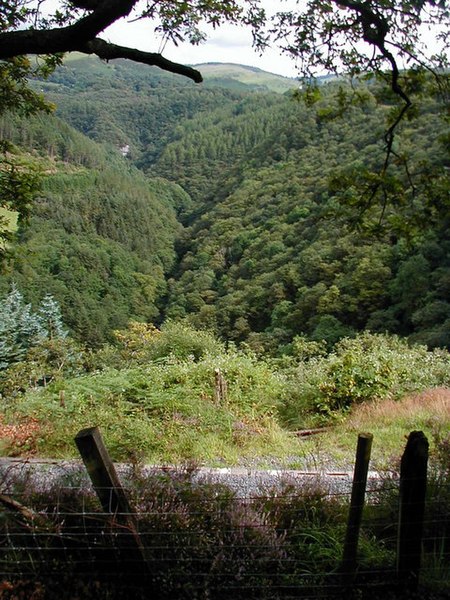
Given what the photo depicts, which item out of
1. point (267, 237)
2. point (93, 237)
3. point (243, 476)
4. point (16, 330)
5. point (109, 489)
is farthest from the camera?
point (93, 237)

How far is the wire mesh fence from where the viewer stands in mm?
2471

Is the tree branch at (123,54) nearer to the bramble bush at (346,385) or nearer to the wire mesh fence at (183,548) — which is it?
the wire mesh fence at (183,548)

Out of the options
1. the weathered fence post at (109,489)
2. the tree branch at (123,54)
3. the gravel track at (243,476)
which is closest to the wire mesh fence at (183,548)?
the weathered fence post at (109,489)

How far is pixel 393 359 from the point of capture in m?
8.81

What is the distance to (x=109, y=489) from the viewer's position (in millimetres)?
2406

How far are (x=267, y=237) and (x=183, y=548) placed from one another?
67.4 metres

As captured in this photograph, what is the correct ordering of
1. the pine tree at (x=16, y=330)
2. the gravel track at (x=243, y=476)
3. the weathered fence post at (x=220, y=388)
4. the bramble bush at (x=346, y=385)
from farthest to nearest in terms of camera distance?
the pine tree at (x=16, y=330) < the bramble bush at (x=346, y=385) < the weathered fence post at (x=220, y=388) < the gravel track at (x=243, y=476)

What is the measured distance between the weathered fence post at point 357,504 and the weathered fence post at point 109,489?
1017 millimetres

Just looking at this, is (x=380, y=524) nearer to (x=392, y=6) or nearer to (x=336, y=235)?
Result: (x=392, y=6)

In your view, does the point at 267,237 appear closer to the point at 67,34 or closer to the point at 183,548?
the point at 67,34

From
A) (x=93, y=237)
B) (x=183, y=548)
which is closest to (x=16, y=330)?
(x=183, y=548)

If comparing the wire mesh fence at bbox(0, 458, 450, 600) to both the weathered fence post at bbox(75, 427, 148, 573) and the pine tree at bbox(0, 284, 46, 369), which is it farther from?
the pine tree at bbox(0, 284, 46, 369)

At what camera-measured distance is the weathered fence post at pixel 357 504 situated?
2.52 metres

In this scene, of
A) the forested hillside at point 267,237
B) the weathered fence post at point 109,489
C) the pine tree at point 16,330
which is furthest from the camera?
the pine tree at point 16,330
